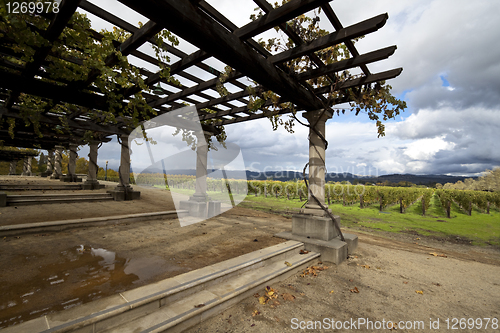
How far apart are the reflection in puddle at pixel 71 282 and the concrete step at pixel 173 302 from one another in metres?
0.33

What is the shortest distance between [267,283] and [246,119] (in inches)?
216

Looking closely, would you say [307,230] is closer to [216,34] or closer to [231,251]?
[231,251]

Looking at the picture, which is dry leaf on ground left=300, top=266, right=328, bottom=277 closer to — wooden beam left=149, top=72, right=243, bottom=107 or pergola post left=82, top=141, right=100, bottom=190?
wooden beam left=149, top=72, right=243, bottom=107

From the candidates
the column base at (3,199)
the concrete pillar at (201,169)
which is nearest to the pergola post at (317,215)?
the concrete pillar at (201,169)

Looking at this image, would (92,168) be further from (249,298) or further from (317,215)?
(249,298)

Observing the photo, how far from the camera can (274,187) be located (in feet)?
81.6

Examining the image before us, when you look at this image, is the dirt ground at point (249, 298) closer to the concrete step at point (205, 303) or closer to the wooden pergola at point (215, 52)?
the concrete step at point (205, 303)

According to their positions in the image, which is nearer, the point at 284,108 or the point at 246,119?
the point at 284,108

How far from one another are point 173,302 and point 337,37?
4207 mm

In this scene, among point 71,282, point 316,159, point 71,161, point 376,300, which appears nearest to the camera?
point 71,282

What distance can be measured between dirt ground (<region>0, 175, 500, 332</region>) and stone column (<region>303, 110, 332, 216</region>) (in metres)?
1.24

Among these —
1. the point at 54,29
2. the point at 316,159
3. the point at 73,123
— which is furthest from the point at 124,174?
the point at 316,159

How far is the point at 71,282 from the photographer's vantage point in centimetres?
288

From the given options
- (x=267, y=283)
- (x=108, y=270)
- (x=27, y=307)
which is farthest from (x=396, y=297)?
(x=27, y=307)
